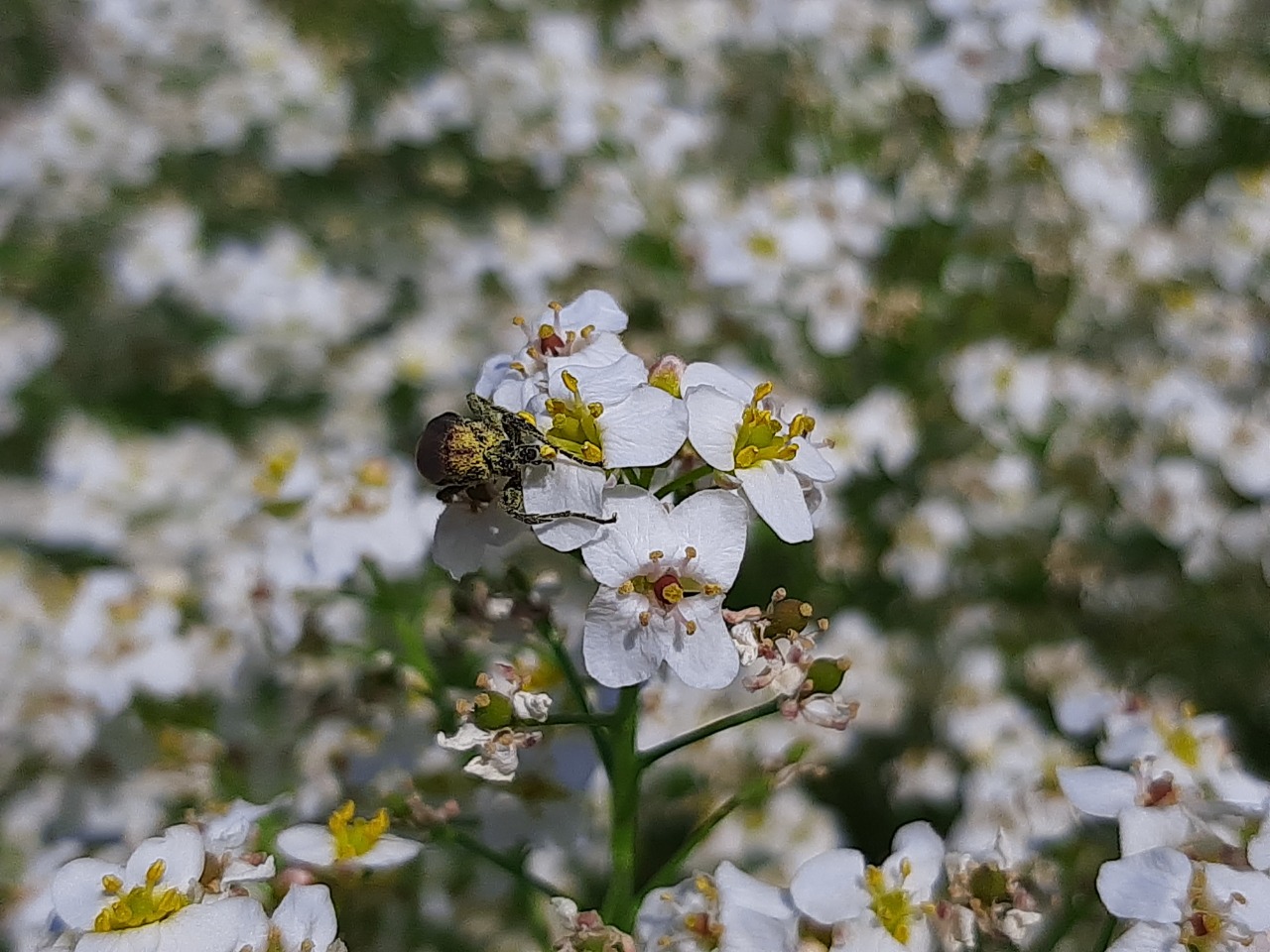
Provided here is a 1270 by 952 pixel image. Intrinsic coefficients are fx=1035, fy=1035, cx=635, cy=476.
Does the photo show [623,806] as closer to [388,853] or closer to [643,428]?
[388,853]

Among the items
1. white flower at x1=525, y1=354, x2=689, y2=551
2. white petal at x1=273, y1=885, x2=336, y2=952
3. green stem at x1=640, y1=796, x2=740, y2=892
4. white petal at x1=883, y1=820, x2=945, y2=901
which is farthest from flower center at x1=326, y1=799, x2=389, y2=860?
white petal at x1=883, y1=820, x2=945, y2=901

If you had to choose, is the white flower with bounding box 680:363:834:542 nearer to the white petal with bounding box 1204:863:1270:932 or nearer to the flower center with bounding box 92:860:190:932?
the white petal with bounding box 1204:863:1270:932

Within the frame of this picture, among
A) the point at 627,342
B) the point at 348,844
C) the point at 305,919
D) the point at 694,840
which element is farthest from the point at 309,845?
the point at 627,342

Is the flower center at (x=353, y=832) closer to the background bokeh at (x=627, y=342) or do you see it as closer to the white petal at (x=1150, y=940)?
the background bokeh at (x=627, y=342)

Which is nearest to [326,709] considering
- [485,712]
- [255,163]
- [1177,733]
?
[485,712]

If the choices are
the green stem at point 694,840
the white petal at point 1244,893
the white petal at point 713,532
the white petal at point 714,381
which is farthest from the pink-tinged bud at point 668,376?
the white petal at point 1244,893
